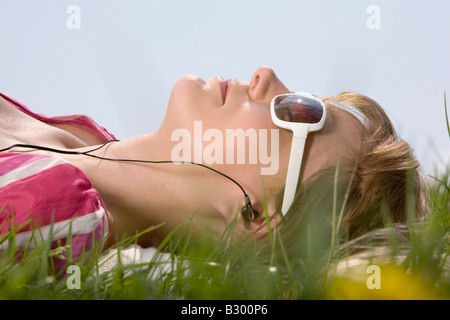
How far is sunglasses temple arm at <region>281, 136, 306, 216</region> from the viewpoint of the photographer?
6.10 feet

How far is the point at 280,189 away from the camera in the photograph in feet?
6.25

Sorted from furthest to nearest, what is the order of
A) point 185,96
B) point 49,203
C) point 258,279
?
point 185,96, point 49,203, point 258,279

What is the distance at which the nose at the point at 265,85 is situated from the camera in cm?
199

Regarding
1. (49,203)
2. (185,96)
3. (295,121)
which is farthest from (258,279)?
(185,96)

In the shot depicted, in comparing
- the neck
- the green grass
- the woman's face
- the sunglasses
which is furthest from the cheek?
the green grass

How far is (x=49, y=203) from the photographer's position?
1502mm

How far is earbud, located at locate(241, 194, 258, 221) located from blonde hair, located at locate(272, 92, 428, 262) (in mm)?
127

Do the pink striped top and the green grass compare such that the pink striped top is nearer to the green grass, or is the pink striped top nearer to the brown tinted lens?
the green grass

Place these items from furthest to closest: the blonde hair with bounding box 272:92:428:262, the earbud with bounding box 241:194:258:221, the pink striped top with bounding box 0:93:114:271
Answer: the earbud with bounding box 241:194:258:221 < the blonde hair with bounding box 272:92:428:262 < the pink striped top with bounding box 0:93:114:271

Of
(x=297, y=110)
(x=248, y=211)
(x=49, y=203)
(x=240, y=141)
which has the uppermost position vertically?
(x=297, y=110)

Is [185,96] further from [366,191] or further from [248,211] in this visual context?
[366,191]

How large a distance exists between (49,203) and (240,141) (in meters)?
0.74

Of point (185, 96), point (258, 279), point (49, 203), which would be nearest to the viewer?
point (258, 279)

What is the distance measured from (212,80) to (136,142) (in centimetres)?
43
